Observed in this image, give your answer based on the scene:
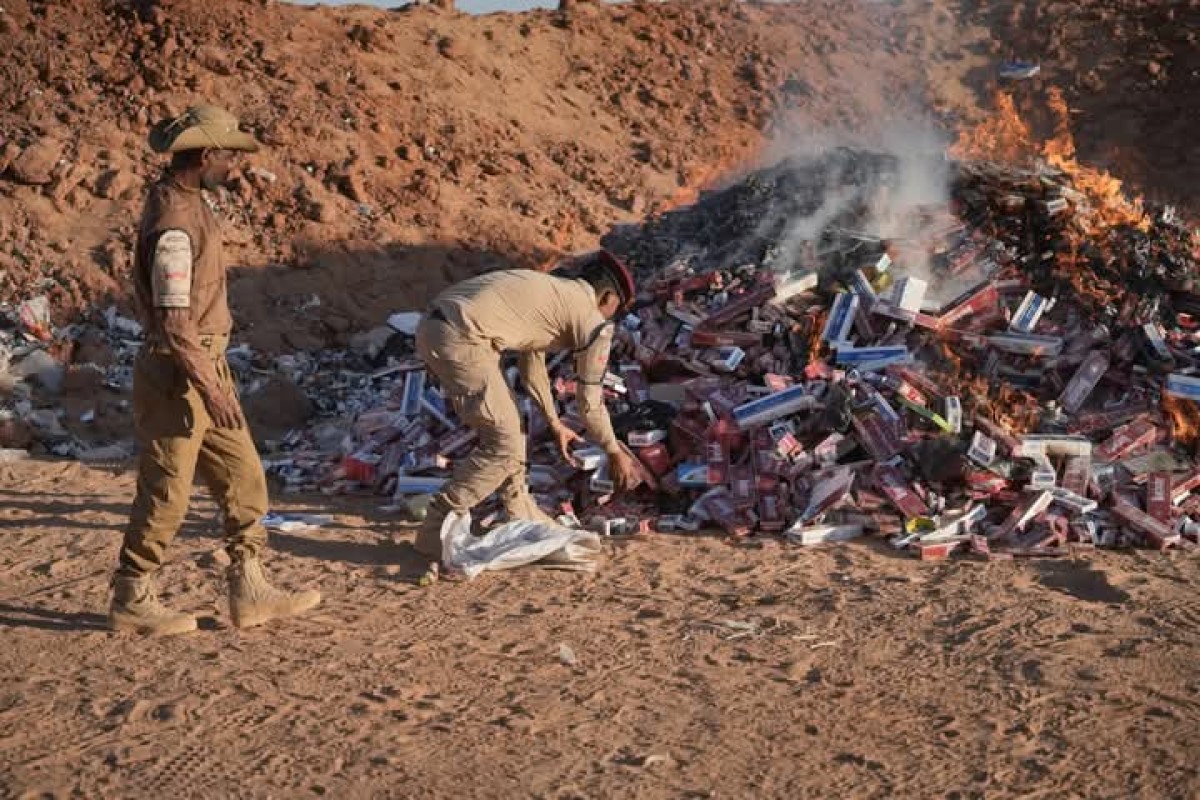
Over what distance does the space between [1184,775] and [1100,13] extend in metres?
20.2

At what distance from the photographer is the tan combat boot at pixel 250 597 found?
466 centimetres

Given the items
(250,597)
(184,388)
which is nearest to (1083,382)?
(250,597)

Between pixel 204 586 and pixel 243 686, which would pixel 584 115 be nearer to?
pixel 204 586

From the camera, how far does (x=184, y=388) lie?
4.30 meters

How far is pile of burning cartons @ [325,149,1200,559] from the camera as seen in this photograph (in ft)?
20.6

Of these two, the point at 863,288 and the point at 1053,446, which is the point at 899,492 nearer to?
the point at 1053,446

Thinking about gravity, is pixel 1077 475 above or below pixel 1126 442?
below

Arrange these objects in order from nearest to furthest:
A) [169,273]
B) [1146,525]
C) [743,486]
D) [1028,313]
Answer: [169,273]
[1146,525]
[743,486]
[1028,313]

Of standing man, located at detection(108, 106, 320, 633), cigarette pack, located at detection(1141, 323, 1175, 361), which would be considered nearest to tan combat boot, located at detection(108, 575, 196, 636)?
standing man, located at detection(108, 106, 320, 633)

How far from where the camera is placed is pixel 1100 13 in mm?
20562

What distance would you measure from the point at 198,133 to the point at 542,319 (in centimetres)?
180

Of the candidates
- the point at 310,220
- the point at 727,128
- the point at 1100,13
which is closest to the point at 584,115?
the point at 727,128

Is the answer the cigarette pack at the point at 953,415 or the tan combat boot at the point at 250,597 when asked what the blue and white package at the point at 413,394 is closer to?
the tan combat boot at the point at 250,597

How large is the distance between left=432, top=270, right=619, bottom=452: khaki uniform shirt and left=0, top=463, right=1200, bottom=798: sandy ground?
0.94 meters
